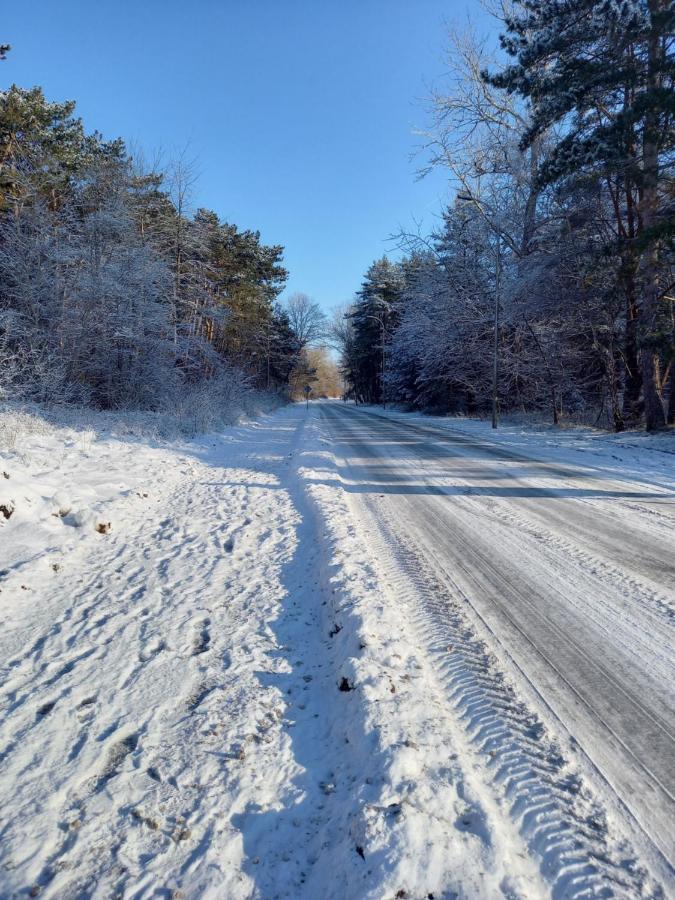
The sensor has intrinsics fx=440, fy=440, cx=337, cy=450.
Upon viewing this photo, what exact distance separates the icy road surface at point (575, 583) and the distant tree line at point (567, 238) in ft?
23.9

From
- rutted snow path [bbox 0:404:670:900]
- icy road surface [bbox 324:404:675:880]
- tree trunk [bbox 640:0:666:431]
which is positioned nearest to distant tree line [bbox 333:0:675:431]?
tree trunk [bbox 640:0:666:431]

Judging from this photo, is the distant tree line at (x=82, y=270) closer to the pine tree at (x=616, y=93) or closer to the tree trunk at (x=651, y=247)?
the pine tree at (x=616, y=93)

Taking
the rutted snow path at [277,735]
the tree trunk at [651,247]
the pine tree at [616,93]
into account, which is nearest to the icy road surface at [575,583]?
the rutted snow path at [277,735]

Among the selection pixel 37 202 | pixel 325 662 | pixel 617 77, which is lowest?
pixel 325 662

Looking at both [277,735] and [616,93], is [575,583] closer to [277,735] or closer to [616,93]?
[277,735]

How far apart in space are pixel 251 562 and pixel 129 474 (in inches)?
150

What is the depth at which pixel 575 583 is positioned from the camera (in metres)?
3.65

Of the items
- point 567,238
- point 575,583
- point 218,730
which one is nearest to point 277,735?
point 218,730

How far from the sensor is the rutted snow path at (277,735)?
4.95ft

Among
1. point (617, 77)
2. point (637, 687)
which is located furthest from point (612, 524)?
point (617, 77)

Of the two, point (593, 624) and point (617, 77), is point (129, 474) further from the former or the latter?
point (617, 77)

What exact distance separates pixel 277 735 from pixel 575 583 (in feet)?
8.96

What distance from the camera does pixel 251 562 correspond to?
14.1 feet

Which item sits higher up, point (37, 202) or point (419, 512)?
point (37, 202)
